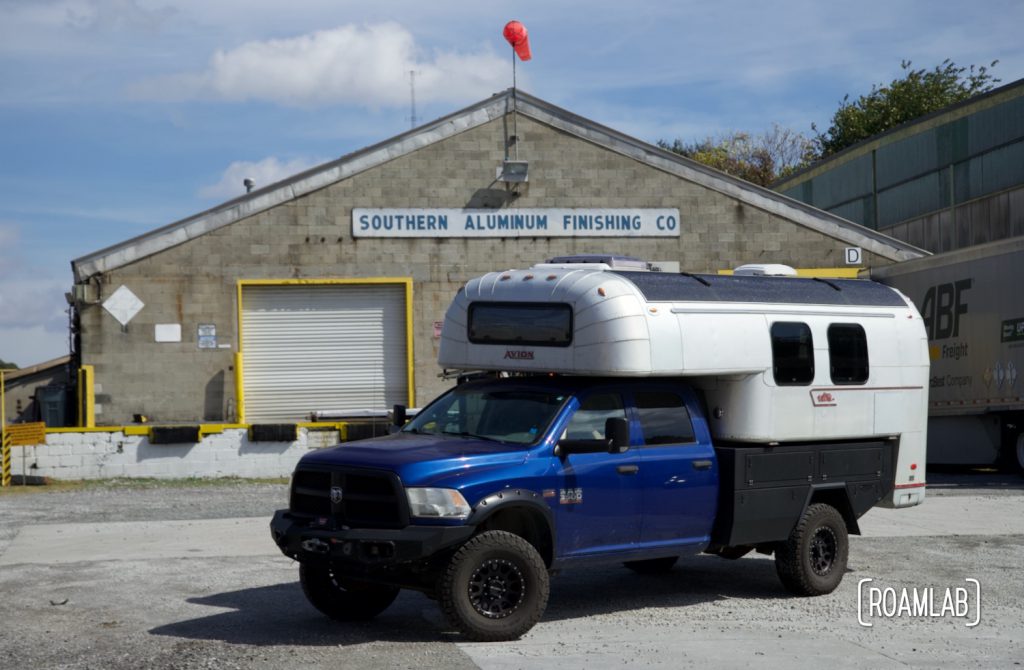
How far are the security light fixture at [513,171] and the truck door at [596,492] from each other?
16310 mm

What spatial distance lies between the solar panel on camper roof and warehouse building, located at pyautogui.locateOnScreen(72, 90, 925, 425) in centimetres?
1436

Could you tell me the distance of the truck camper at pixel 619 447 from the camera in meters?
8.63

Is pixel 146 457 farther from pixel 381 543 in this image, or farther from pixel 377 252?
pixel 381 543

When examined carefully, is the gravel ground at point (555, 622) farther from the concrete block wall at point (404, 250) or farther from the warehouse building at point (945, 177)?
the warehouse building at point (945, 177)

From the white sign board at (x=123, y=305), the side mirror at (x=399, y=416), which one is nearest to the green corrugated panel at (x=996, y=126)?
the white sign board at (x=123, y=305)

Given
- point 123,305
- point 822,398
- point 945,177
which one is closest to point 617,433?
point 822,398

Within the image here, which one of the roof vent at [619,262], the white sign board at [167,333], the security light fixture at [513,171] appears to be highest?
the security light fixture at [513,171]

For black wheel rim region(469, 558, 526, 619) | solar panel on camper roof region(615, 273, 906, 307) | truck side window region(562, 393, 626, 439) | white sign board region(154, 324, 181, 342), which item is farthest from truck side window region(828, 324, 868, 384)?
white sign board region(154, 324, 181, 342)

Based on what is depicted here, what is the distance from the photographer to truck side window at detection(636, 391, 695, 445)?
388 inches

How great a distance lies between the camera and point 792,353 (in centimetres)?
1067

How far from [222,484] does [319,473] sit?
13400 mm

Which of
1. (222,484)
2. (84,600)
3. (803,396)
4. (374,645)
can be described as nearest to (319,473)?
(374,645)

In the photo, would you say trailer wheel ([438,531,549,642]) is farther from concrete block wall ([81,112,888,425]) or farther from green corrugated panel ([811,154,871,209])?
green corrugated panel ([811,154,871,209])

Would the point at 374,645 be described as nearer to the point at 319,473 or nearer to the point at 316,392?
the point at 319,473
